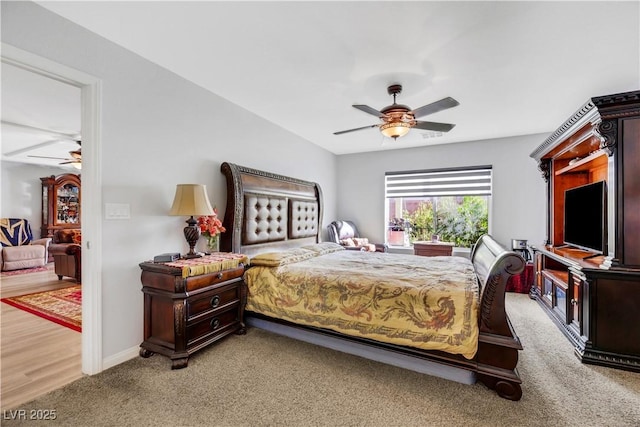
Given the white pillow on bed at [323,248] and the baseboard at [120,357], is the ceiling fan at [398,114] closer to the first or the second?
the white pillow on bed at [323,248]

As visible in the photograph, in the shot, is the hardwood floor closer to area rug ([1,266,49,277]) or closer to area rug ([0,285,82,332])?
area rug ([0,285,82,332])

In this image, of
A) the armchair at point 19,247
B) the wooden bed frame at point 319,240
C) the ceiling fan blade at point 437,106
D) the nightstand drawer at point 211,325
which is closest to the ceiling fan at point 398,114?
the ceiling fan blade at point 437,106

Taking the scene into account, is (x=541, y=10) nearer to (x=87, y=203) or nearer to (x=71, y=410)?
(x=87, y=203)

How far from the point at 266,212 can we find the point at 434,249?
304 cm

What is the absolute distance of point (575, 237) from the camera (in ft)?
11.2

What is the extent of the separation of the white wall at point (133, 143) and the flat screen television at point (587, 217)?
3.97m

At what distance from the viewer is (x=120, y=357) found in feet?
7.52

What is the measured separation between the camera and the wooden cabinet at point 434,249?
484 cm

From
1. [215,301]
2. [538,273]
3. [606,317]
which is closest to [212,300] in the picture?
[215,301]

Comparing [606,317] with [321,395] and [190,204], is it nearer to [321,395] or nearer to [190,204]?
[321,395]

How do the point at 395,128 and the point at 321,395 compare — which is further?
the point at 395,128

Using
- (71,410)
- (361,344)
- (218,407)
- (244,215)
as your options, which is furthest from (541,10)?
(71,410)

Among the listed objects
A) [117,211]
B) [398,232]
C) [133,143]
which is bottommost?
[398,232]

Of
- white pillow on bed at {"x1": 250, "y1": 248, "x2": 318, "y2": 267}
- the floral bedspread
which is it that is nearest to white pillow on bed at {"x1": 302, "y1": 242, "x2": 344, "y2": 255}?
white pillow on bed at {"x1": 250, "y1": 248, "x2": 318, "y2": 267}
